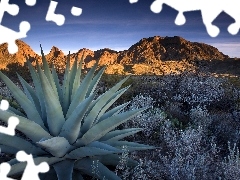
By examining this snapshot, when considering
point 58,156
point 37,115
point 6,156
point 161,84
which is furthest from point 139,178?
point 161,84

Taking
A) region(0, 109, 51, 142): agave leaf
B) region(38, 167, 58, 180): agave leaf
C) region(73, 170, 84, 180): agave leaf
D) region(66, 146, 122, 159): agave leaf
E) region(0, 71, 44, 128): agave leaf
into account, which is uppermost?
region(0, 71, 44, 128): agave leaf

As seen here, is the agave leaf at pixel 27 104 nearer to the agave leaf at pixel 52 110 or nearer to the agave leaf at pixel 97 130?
the agave leaf at pixel 52 110

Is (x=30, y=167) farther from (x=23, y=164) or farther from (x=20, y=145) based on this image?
(x=20, y=145)

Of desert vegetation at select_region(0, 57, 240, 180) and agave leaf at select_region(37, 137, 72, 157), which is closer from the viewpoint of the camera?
agave leaf at select_region(37, 137, 72, 157)

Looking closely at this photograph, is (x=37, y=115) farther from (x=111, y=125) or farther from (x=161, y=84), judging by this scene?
(x=161, y=84)

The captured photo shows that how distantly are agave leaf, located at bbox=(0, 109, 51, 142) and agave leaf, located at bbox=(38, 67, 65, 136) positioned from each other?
0.09 metres

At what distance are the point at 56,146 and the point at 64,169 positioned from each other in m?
0.27

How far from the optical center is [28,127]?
3.03m

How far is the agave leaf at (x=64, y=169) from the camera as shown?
301 cm

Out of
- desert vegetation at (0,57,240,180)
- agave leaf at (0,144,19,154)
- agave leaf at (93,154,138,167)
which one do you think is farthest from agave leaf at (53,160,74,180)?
agave leaf at (0,144,19,154)

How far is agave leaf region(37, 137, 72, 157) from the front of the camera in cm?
283

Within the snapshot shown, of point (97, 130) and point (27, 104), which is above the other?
point (27, 104)

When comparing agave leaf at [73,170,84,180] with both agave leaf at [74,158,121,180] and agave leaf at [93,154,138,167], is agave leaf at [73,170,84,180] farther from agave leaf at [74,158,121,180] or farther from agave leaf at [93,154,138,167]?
agave leaf at [93,154,138,167]

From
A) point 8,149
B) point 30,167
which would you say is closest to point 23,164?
point 30,167
